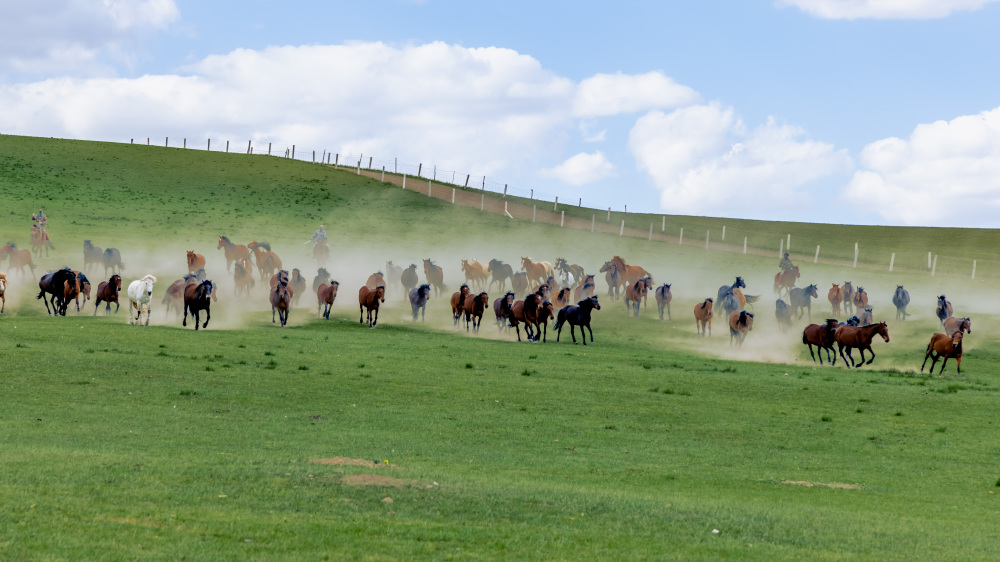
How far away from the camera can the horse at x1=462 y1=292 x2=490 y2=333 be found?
136 ft

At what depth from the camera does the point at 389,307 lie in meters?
48.6

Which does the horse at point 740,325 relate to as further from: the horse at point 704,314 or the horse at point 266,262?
the horse at point 266,262

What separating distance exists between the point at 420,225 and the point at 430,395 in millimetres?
57506

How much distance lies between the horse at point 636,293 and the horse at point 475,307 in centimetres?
1006

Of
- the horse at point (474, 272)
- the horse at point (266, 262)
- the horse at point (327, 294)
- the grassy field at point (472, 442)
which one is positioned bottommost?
the grassy field at point (472, 442)

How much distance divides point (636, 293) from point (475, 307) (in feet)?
36.3

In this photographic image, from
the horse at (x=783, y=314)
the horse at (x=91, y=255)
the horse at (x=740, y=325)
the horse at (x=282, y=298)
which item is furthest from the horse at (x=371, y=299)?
the horse at (x=783, y=314)

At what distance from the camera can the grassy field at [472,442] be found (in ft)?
37.5

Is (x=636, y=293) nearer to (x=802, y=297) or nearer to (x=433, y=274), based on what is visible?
(x=802, y=297)

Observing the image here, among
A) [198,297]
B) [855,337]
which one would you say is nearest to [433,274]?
[198,297]

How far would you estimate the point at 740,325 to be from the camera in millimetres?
40062

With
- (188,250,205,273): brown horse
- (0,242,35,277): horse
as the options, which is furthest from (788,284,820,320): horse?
(0,242,35,277): horse

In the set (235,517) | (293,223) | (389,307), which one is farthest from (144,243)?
(235,517)

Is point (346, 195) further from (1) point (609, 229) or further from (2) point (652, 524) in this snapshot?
(2) point (652, 524)
